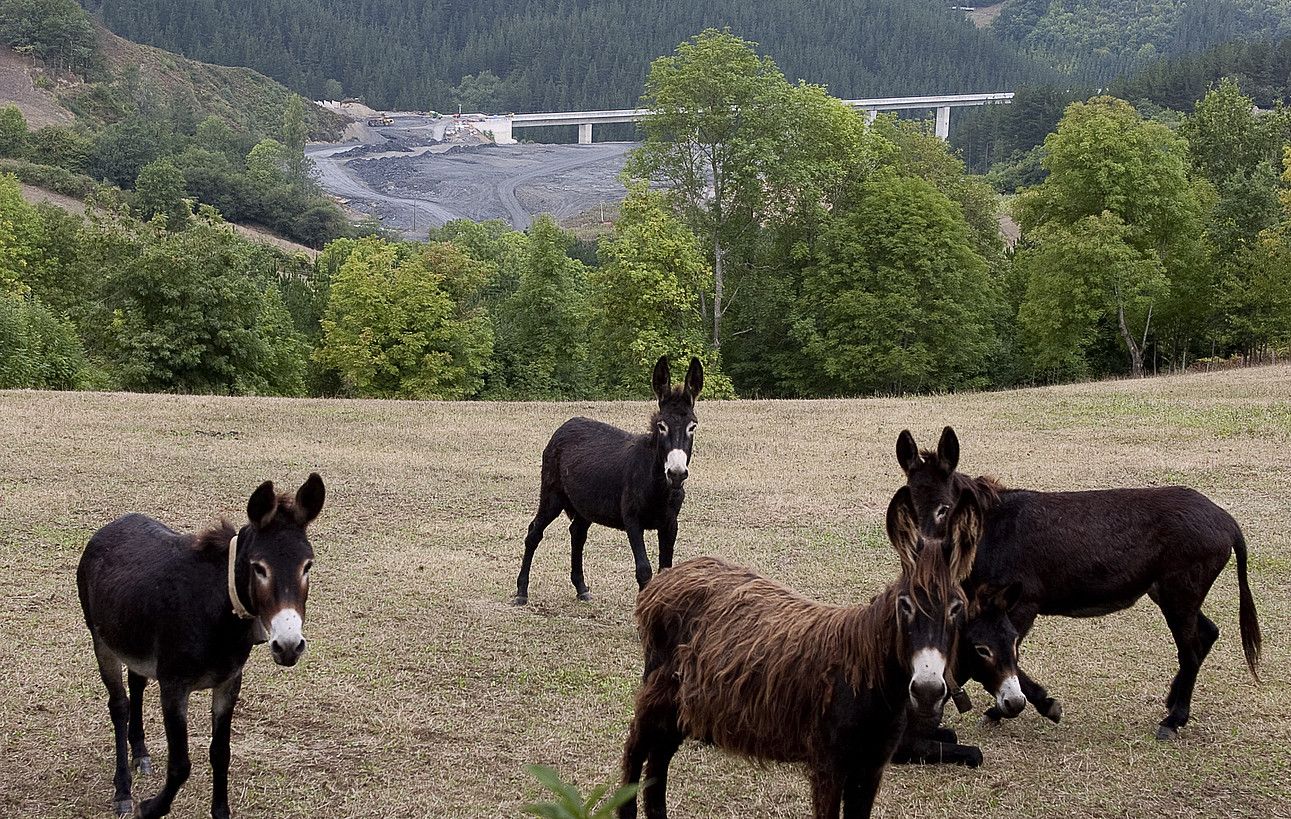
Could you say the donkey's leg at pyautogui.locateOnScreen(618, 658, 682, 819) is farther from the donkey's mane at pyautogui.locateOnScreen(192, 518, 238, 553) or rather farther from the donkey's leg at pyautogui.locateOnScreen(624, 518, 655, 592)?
the donkey's leg at pyautogui.locateOnScreen(624, 518, 655, 592)

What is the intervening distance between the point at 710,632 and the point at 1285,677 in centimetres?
609

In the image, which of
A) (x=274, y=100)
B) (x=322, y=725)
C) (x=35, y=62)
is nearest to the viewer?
(x=322, y=725)

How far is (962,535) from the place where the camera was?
4.95m

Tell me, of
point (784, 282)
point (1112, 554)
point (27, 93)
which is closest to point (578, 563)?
point (1112, 554)

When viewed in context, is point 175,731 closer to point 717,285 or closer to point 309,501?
point 309,501

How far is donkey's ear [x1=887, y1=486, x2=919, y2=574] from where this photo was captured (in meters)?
5.04

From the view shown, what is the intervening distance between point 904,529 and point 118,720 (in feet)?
15.5

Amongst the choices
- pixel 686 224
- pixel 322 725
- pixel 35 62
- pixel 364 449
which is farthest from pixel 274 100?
pixel 322 725

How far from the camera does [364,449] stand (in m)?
21.8

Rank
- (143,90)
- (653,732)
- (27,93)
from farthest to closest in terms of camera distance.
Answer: (143,90) → (27,93) → (653,732)

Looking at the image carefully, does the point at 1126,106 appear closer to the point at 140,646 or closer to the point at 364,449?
the point at 364,449

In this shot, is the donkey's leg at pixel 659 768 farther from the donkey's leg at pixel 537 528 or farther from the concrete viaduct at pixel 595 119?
the concrete viaduct at pixel 595 119

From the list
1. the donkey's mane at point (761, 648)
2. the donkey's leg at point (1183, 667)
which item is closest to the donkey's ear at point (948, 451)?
the donkey's mane at point (761, 648)

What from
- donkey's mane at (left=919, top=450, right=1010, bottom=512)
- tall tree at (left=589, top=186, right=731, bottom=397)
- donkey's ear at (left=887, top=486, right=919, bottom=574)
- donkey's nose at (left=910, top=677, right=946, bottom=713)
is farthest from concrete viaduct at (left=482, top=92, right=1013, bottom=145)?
donkey's nose at (left=910, top=677, right=946, bottom=713)
